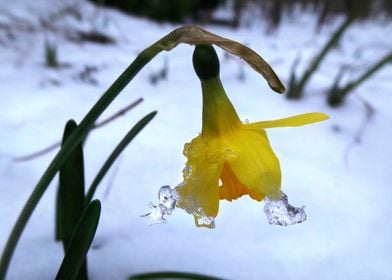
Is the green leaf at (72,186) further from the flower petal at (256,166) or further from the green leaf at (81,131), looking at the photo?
the flower petal at (256,166)

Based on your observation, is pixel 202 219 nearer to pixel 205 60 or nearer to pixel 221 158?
pixel 221 158

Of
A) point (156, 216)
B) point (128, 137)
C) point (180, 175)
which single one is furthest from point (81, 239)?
point (180, 175)

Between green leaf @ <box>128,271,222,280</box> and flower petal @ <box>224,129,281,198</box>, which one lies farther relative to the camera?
green leaf @ <box>128,271,222,280</box>

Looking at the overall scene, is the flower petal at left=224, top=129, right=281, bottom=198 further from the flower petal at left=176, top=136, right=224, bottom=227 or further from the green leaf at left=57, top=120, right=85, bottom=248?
the green leaf at left=57, top=120, right=85, bottom=248

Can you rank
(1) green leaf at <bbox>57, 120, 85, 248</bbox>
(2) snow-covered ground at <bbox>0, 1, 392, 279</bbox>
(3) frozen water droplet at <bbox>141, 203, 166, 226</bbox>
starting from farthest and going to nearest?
(2) snow-covered ground at <bbox>0, 1, 392, 279</bbox> < (1) green leaf at <bbox>57, 120, 85, 248</bbox> < (3) frozen water droplet at <bbox>141, 203, 166, 226</bbox>

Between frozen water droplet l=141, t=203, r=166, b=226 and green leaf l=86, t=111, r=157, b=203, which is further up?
green leaf l=86, t=111, r=157, b=203

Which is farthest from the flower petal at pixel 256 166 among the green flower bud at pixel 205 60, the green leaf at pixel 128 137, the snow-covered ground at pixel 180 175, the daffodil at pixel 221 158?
the snow-covered ground at pixel 180 175

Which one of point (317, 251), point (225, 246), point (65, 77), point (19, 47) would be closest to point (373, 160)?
point (317, 251)

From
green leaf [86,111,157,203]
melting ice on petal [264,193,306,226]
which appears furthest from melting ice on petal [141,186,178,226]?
green leaf [86,111,157,203]

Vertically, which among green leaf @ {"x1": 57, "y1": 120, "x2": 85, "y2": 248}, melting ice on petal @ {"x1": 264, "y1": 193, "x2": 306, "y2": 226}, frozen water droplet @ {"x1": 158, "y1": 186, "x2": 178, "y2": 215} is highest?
green leaf @ {"x1": 57, "y1": 120, "x2": 85, "y2": 248}
